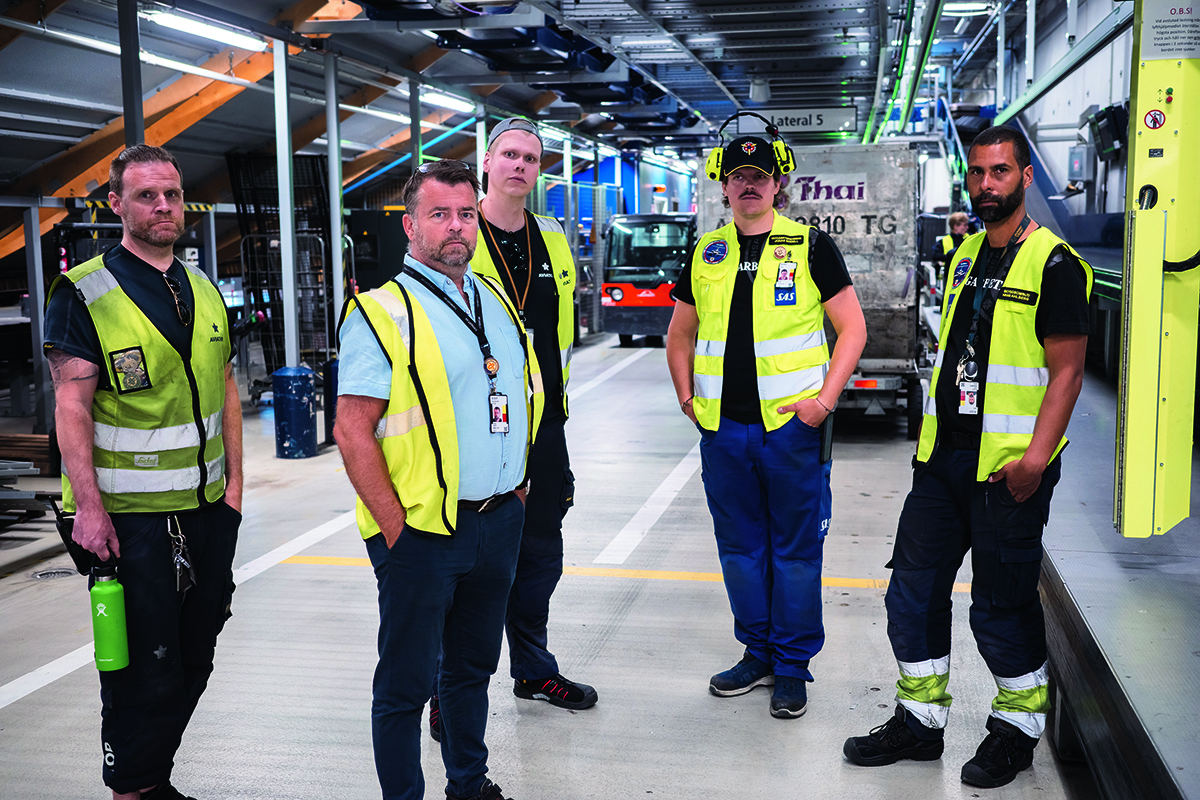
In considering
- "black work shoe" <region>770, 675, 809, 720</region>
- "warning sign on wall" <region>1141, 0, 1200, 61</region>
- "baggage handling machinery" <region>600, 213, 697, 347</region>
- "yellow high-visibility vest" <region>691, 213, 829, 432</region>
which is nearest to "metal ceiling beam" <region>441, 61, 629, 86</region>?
"baggage handling machinery" <region>600, 213, 697, 347</region>

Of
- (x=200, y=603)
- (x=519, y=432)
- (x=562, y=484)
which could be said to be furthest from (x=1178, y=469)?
(x=200, y=603)

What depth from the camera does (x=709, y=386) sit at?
12.5 ft

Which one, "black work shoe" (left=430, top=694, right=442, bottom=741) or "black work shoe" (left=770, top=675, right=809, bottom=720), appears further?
"black work shoe" (left=770, top=675, right=809, bottom=720)

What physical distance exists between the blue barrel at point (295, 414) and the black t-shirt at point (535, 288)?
5.40 meters

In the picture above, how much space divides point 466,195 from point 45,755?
2.49 metres

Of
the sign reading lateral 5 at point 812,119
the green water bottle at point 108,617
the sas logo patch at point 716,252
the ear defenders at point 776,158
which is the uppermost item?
the sign reading lateral 5 at point 812,119

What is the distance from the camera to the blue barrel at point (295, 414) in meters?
8.59

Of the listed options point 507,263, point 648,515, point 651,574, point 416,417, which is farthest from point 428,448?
point 648,515

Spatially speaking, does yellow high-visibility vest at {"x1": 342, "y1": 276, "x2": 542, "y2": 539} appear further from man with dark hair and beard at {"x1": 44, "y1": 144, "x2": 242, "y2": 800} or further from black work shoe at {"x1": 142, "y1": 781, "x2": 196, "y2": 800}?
black work shoe at {"x1": 142, "y1": 781, "x2": 196, "y2": 800}

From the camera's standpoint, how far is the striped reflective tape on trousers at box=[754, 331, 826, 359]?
3.68 metres

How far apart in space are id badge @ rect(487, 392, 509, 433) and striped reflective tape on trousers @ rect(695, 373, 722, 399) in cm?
134

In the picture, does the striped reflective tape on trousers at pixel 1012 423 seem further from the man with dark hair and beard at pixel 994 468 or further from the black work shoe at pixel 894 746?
the black work shoe at pixel 894 746

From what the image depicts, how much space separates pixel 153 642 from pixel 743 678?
2140mm

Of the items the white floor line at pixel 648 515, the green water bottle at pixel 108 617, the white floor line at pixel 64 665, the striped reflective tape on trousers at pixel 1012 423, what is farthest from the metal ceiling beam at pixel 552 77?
the green water bottle at pixel 108 617
